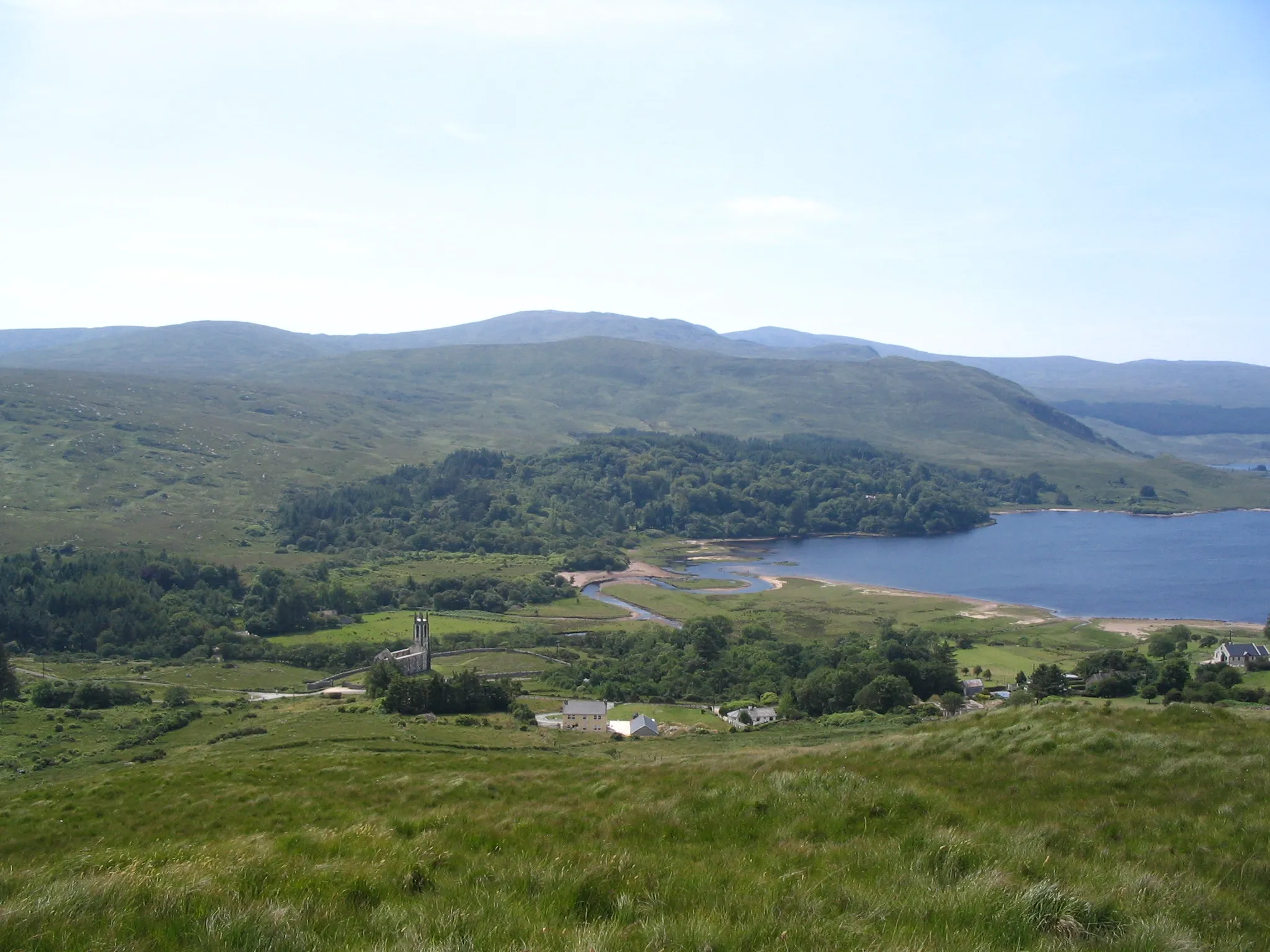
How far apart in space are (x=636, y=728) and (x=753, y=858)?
140 ft

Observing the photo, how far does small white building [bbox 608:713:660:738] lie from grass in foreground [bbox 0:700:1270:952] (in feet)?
97.4

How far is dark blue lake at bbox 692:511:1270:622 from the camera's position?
10881 centimetres

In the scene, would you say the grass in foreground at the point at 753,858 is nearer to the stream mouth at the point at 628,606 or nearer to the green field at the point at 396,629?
the green field at the point at 396,629

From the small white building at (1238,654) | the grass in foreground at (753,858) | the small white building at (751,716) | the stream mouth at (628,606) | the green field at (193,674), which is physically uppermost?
the grass in foreground at (753,858)

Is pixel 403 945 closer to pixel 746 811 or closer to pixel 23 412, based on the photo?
pixel 746 811

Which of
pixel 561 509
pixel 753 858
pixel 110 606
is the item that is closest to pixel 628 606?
pixel 110 606

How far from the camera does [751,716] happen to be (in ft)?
180

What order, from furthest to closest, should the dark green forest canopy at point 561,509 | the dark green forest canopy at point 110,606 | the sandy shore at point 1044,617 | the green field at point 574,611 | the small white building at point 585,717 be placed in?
the dark green forest canopy at point 561,509 < the green field at point 574,611 < the sandy shore at point 1044,617 < the dark green forest canopy at point 110,606 < the small white building at point 585,717

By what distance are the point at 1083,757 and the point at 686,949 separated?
12681 mm

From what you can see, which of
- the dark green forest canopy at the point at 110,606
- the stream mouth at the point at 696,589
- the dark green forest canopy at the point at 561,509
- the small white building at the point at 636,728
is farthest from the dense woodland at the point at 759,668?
the dark green forest canopy at the point at 561,509

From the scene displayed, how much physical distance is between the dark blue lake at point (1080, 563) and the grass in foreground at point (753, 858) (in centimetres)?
9551

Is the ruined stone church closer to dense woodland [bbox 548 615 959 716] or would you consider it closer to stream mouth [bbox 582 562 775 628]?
dense woodland [bbox 548 615 959 716]

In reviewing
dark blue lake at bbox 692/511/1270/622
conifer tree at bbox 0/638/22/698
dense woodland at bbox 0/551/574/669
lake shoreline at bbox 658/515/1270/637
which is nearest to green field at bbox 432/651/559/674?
dense woodland at bbox 0/551/574/669

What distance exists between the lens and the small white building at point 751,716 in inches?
2114
